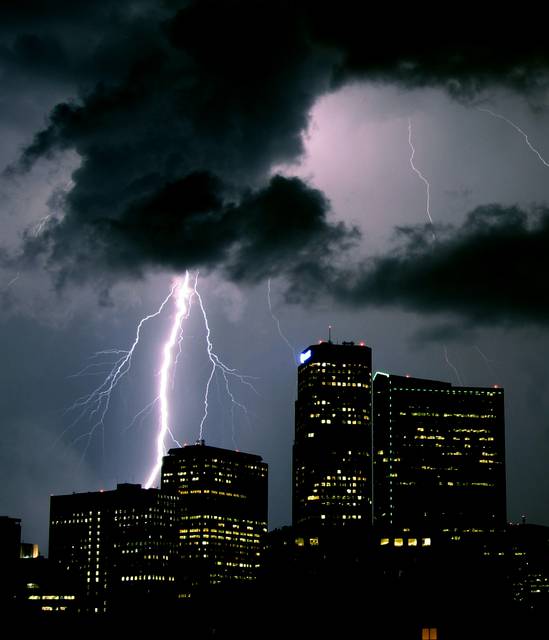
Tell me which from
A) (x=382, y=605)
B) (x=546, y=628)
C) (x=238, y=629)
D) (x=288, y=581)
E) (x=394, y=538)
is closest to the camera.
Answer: (x=382, y=605)

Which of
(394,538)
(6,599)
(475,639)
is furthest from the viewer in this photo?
(394,538)

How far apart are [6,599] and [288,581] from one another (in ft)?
144

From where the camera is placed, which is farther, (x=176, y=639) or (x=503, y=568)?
(x=503, y=568)

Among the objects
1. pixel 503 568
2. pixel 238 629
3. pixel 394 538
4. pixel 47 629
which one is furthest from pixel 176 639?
pixel 503 568

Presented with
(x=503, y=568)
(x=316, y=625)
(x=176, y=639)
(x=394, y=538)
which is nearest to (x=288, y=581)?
(x=394, y=538)

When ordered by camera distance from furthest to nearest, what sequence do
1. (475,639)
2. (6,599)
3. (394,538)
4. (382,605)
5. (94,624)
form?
(394,538) < (6,599) < (94,624) < (382,605) < (475,639)

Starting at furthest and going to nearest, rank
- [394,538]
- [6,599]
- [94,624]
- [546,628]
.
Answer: [394,538]
[6,599]
[94,624]
[546,628]

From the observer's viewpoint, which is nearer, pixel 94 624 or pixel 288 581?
pixel 94 624

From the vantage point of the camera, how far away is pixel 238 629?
75.4m

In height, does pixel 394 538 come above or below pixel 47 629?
above

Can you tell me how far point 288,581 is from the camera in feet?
513

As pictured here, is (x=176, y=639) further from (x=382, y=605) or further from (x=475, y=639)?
(x=475, y=639)

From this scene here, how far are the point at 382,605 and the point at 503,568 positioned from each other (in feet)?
480

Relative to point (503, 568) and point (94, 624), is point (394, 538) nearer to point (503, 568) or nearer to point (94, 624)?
point (503, 568)
